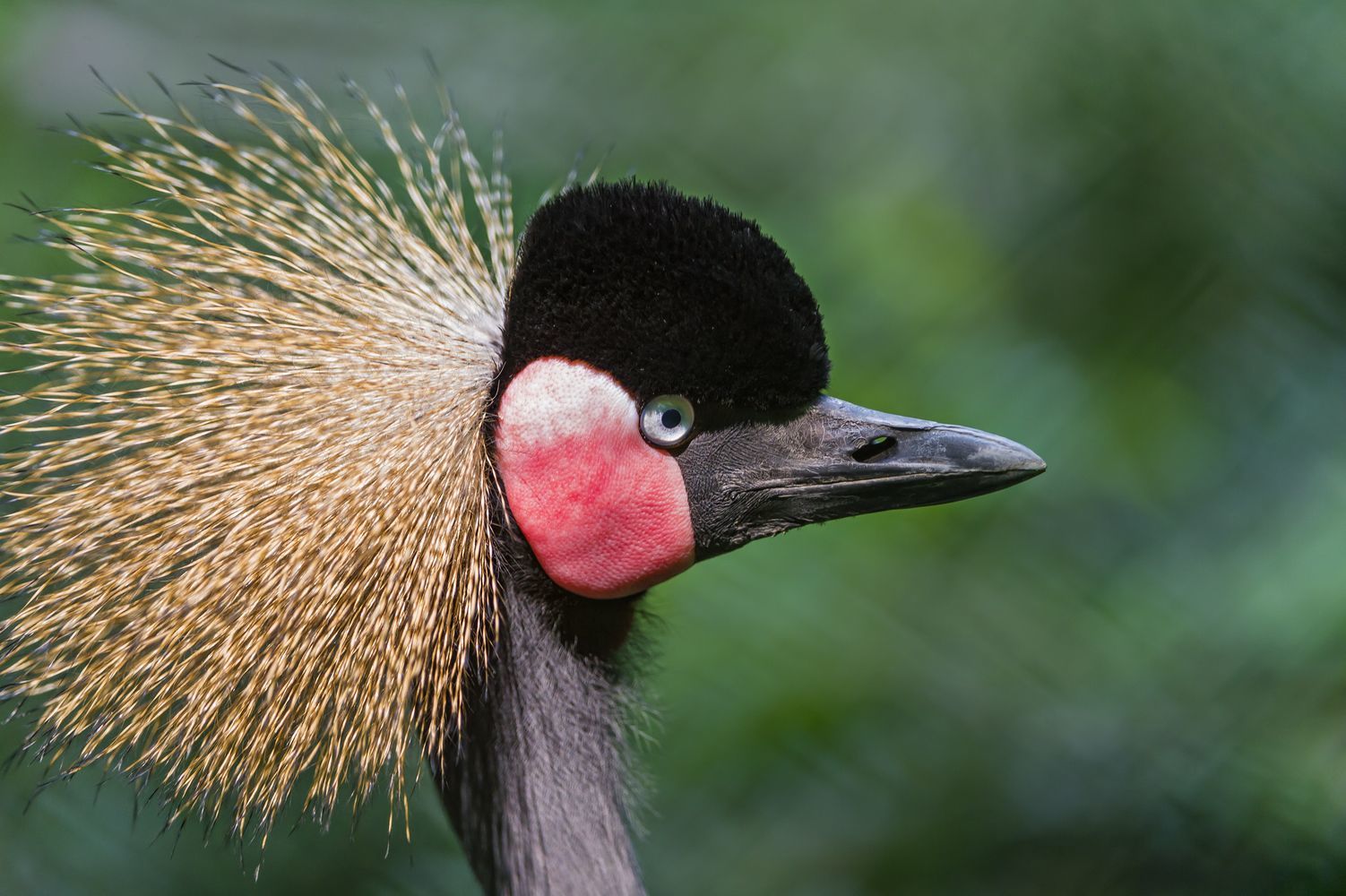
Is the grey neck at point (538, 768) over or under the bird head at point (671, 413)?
under

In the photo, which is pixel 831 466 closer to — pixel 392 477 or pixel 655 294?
pixel 655 294

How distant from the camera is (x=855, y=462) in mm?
804

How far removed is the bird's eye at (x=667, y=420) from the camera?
77 centimetres

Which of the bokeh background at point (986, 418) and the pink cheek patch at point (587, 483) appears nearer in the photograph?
the pink cheek patch at point (587, 483)

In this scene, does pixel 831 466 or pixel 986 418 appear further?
pixel 986 418

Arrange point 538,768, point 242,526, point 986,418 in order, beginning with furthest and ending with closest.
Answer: point 986,418 → point 538,768 → point 242,526

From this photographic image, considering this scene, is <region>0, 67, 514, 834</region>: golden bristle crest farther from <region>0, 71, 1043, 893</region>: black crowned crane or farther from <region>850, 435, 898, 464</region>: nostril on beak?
<region>850, 435, 898, 464</region>: nostril on beak

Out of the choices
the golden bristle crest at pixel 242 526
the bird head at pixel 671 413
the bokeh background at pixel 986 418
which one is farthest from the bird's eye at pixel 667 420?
the bokeh background at pixel 986 418

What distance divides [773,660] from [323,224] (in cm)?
106

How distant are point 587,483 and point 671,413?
7cm

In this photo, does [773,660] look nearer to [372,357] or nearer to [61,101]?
[372,357]

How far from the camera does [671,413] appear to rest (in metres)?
0.78

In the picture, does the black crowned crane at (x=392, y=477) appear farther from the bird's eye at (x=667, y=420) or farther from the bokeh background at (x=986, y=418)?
the bokeh background at (x=986, y=418)

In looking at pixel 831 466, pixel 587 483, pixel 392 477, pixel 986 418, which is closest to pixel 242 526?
pixel 392 477
